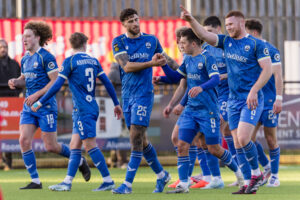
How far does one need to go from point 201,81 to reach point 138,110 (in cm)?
80

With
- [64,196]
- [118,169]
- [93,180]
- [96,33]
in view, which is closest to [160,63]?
[64,196]

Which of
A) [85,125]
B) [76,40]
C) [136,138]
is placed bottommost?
[136,138]

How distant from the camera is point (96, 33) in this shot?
2030 cm

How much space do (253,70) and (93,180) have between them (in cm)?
375

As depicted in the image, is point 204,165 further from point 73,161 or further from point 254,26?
point 254,26

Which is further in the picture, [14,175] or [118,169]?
[118,169]

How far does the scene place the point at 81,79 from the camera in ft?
28.4

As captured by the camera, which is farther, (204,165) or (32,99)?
(204,165)

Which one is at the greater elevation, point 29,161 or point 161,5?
point 161,5

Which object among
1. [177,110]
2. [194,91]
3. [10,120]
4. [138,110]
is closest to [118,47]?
[138,110]

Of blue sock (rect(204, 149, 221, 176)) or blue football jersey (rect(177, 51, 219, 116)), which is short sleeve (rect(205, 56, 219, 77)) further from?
blue sock (rect(204, 149, 221, 176))

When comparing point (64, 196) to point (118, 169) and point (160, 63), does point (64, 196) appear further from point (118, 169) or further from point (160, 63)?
point (118, 169)

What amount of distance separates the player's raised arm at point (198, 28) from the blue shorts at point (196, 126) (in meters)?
0.93

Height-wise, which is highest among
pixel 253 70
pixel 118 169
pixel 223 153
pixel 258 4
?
pixel 258 4
